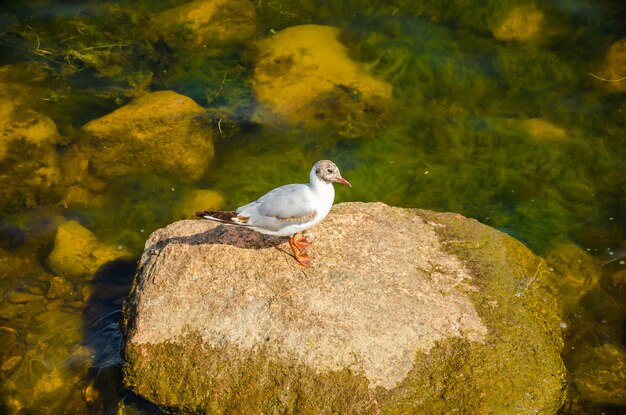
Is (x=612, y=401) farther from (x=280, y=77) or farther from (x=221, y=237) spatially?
(x=280, y=77)

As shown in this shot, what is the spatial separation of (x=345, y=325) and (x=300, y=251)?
892 mm

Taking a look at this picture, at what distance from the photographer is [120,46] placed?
9.15 meters

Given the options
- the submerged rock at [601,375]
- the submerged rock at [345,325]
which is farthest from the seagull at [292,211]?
the submerged rock at [601,375]

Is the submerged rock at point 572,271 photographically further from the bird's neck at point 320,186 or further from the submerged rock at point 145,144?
the submerged rock at point 145,144

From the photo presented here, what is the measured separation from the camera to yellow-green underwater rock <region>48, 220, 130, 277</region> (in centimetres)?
659

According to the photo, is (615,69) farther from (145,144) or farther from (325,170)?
(145,144)

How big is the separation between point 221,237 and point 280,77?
12.6 ft

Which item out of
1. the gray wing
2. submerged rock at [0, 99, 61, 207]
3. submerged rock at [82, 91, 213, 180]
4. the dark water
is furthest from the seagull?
submerged rock at [0, 99, 61, 207]

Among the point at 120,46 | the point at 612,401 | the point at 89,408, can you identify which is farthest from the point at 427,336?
the point at 120,46

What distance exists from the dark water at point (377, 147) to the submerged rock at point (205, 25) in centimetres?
20

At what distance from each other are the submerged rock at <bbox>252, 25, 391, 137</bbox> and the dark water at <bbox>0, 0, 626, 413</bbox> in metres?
0.15

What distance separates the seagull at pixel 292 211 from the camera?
16.1ft

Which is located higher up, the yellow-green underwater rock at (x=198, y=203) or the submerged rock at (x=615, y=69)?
the submerged rock at (x=615, y=69)

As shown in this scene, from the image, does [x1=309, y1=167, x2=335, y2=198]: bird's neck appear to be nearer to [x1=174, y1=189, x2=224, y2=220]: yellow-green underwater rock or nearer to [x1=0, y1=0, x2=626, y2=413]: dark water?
[x1=0, y1=0, x2=626, y2=413]: dark water
